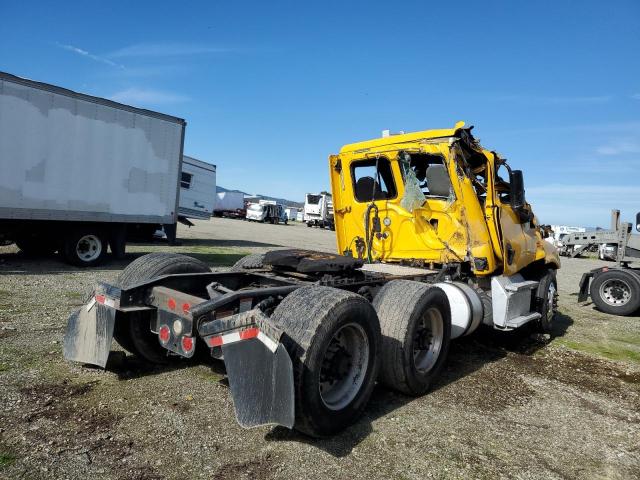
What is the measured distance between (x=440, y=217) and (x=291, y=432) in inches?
138

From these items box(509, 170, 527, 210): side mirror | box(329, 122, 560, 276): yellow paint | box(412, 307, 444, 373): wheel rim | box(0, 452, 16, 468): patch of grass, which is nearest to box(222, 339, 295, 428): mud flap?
box(0, 452, 16, 468): patch of grass

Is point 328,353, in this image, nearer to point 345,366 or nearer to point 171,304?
point 345,366

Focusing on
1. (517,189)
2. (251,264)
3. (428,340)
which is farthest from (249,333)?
(517,189)

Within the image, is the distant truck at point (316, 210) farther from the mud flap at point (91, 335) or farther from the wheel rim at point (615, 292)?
the mud flap at point (91, 335)

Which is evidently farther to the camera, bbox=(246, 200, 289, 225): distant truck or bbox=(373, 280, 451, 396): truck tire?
bbox=(246, 200, 289, 225): distant truck

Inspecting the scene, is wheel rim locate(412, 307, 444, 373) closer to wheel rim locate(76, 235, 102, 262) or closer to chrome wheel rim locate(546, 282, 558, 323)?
chrome wheel rim locate(546, 282, 558, 323)

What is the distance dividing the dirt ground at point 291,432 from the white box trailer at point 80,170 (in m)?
6.00

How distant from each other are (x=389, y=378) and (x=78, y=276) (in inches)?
311

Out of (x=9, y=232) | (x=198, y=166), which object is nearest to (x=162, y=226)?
(x=9, y=232)

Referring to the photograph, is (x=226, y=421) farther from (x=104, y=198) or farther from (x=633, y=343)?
(x=104, y=198)

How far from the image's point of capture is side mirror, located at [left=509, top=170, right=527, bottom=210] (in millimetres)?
6004

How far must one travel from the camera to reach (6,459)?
2.68m

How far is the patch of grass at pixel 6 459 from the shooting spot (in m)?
2.63

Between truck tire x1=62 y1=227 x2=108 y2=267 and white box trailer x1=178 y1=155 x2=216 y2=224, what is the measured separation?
6.27m
